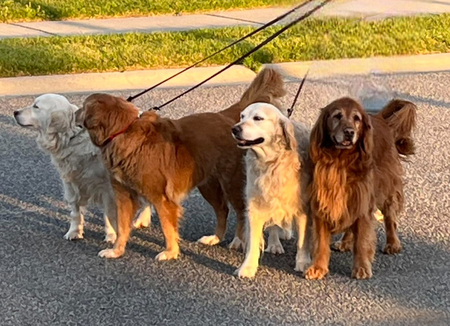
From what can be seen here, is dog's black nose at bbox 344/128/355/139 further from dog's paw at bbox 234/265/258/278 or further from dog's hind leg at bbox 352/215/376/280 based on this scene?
dog's paw at bbox 234/265/258/278

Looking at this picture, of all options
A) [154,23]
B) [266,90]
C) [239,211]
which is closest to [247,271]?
[239,211]

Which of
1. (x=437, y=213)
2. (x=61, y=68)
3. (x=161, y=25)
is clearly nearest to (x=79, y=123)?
(x=437, y=213)

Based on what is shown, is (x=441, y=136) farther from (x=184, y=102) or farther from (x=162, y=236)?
(x=162, y=236)

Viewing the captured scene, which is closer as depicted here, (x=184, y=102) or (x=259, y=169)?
(x=259, y=169)

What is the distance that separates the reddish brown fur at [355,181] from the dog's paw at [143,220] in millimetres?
1384

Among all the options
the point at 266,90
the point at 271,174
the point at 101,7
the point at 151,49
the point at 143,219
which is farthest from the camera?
the point at 101,7

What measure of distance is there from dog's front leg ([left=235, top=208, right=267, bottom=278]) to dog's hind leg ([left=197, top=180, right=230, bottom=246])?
0.56 m

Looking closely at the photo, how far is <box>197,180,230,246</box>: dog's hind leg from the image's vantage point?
5598mm

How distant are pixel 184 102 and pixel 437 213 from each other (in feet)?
12.1

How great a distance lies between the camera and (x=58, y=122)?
545 centimetres

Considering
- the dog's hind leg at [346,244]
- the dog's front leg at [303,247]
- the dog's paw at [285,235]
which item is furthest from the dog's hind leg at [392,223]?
the dog's paw at [285,235]

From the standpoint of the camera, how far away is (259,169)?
4969 mm

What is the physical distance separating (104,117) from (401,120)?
6.09 feet

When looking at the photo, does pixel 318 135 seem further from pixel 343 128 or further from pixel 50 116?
pixel 50 116
